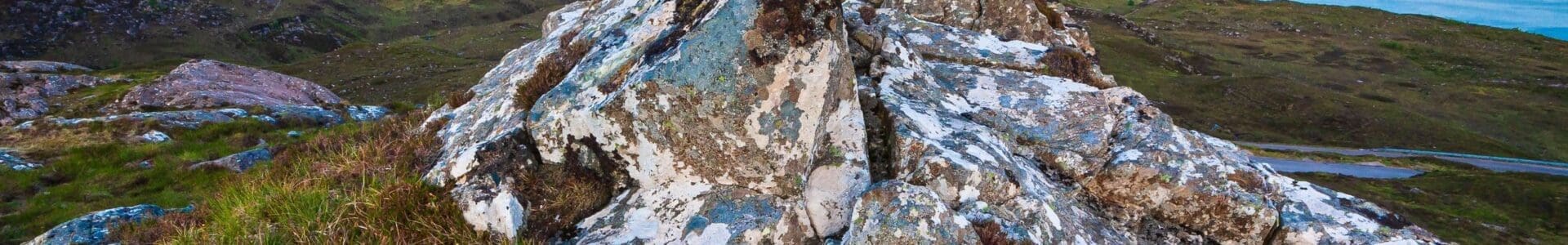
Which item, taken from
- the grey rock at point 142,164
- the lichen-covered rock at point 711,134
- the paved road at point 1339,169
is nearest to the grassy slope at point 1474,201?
the paved road at point 1339,169

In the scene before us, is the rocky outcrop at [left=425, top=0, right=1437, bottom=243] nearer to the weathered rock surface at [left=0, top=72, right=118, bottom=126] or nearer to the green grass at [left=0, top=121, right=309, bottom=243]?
the green grass at [left=0, top=121, right=309, bottom=243]

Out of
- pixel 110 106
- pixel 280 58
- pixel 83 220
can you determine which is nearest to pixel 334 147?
pixel 83 220

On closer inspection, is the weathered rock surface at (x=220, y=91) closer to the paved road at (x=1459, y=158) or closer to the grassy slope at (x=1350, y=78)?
the paved road at (x=1459, y=158)

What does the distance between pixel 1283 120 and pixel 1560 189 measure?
30.8 meters

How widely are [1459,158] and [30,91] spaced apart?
11792 centimetres

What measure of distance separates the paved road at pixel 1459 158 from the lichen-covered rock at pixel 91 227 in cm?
8649

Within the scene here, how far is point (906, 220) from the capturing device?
641 cm

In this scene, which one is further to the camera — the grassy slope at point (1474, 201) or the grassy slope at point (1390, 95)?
the grassy slope at point (1390, 95)

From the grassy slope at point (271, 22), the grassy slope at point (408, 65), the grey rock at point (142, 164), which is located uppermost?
the grey rock at point (142, 164)

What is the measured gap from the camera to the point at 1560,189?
61438 millimetres

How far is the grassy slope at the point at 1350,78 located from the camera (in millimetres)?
88188

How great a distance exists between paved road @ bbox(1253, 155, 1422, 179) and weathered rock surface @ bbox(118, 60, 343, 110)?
3011 inches

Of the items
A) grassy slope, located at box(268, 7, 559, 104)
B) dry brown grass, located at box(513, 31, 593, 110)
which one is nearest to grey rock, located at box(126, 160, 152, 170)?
dry brown grass, located at box(513, 31, 593, 110)

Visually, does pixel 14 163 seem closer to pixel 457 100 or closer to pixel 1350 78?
pixel 457 100
